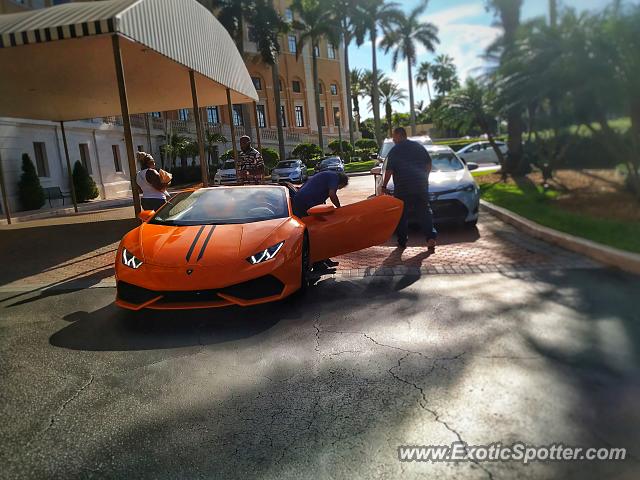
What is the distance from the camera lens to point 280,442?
2537 millimetres

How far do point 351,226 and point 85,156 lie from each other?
82.4 feet

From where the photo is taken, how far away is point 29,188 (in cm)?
2012

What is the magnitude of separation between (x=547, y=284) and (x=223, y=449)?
412cm

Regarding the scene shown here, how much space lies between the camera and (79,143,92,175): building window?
26.2 metres

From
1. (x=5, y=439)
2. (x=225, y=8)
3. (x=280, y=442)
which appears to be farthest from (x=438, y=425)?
(x=225, y=8)

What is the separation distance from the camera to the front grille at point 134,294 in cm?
432

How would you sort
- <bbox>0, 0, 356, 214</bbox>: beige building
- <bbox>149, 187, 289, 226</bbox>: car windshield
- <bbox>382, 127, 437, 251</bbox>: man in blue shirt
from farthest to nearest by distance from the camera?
<bbox>0, 0, 356, 214</bbox>: beige building
<bbox>382, 127, 437, 251</bbox>: man in blue shirt
<bbox>149, 187, 289, 226</bbox>: car windshield

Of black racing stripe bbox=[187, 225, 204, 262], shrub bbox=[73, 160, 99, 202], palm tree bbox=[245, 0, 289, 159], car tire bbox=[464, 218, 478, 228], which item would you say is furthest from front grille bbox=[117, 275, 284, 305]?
palm tree bbox=[245, 0, 289, 159]

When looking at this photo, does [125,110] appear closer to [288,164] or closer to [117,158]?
[288,164]

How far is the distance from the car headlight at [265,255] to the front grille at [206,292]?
0.17 m

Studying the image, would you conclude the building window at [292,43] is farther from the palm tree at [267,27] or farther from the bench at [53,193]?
the bench at [53,193]

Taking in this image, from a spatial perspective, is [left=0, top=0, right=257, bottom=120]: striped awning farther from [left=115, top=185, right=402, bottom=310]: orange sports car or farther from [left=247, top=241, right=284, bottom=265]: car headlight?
[left=247, top=241, right=284, bottom=265]: car headlight

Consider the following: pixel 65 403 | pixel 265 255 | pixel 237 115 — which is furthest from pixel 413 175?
pixel 237 115

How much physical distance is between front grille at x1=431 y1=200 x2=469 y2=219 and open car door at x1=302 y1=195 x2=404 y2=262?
7.57ft
